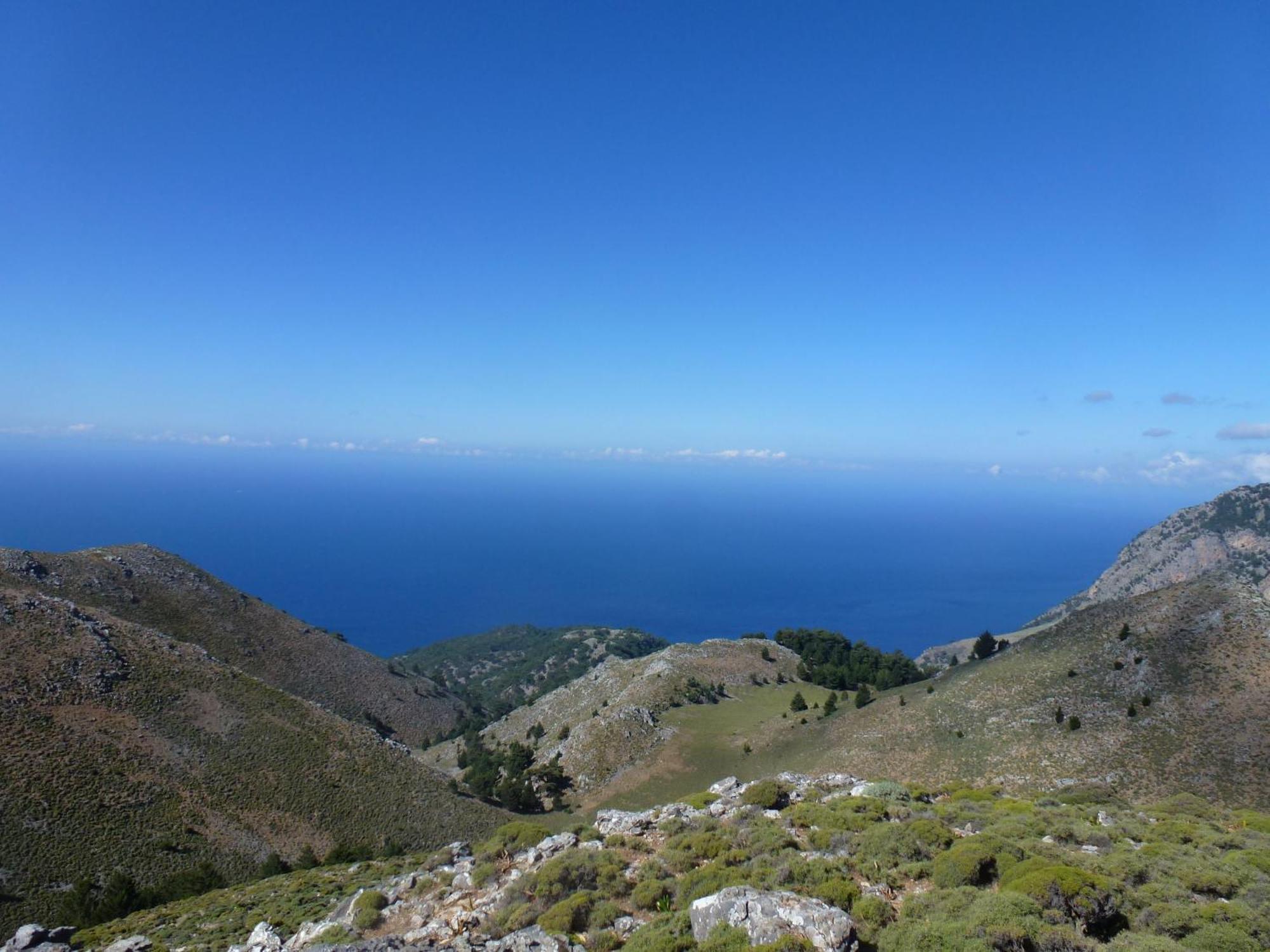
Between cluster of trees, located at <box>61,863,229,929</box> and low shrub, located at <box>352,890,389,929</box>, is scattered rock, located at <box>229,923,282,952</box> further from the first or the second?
cluster of trees, located at <box>61,863,229,929</box>

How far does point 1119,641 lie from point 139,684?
245 ft

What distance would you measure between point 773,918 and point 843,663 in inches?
3088

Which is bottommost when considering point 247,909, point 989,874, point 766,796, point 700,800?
point 247,909

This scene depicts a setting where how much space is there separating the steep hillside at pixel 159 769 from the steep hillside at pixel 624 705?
12216 mm

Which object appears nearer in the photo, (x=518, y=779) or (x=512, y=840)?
(x=512, y=840)

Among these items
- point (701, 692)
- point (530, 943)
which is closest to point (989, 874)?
point (530, 943)

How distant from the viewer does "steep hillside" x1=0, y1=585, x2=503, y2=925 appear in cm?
3200

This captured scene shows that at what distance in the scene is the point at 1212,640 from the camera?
1570 inches

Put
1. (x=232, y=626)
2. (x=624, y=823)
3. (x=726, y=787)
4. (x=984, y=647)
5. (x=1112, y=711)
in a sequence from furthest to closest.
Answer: (x=232, y=626)
(x=984, y=647)
(x=1112, y=711)
(x=726, y=787)
(x=624, y=823)

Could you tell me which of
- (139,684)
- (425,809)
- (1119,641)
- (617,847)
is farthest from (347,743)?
(1119,641)

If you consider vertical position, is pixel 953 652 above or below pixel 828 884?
below

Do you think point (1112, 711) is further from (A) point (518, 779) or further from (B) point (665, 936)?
(A) point (518, 779)

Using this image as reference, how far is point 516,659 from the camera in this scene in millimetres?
162750

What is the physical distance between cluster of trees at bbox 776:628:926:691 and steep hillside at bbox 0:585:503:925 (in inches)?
1870
